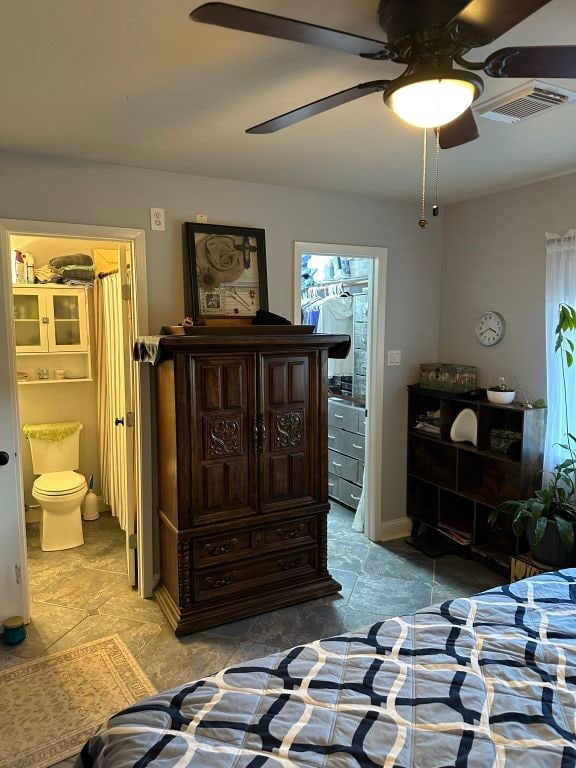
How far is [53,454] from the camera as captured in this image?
409 cm

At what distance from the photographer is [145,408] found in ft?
10.2

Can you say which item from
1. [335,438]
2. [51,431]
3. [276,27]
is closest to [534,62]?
[276,27]

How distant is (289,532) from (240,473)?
1.67 ft

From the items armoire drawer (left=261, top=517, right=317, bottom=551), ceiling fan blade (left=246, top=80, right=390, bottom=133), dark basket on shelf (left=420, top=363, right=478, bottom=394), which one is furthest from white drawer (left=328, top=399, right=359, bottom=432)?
ceiling fan blade (left=246, top=80, right=390, bottom=133)

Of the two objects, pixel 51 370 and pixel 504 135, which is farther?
pixel 51 370

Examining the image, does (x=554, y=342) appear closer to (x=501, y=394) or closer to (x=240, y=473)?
(x=501, y=394)

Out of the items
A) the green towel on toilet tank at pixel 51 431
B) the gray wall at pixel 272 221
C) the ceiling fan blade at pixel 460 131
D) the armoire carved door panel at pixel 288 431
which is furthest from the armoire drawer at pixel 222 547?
the ceiling fan blade at pixel 460 131

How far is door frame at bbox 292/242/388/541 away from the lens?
12.3 ft

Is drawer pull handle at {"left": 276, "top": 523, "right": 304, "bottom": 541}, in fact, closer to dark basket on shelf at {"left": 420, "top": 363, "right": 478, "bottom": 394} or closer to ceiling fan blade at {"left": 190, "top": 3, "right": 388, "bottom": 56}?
dark basket on shelf at {"left": 420, "top": 363, "right": 478, "bottom": 394}

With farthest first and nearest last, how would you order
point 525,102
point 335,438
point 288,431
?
point 335,438 → point 288,431 → point 525,102

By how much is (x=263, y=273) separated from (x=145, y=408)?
112 cm

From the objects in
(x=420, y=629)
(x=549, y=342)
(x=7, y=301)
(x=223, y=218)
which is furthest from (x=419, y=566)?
(x=7, y=301)

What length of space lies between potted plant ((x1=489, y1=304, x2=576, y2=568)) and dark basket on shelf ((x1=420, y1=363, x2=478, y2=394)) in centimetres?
68

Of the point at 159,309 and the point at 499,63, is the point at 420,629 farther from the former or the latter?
the point at 159,309
